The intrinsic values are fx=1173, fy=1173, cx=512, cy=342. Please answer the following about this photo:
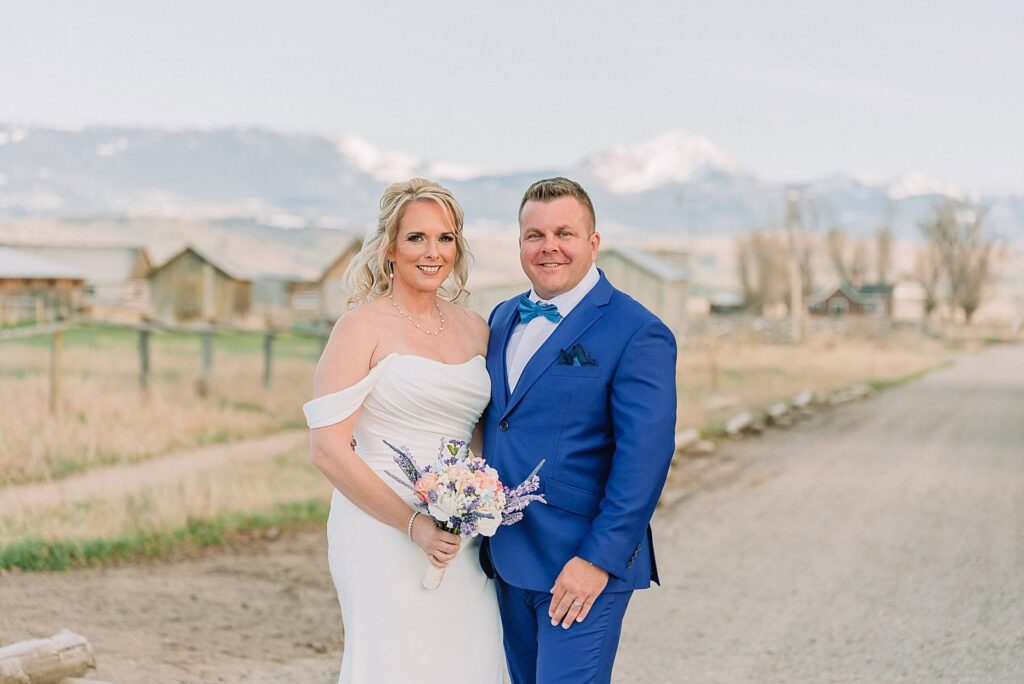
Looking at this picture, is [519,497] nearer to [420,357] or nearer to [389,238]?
[420,357]

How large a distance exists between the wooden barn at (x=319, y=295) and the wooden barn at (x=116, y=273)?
6695 millimetres

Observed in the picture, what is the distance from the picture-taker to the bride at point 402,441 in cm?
390

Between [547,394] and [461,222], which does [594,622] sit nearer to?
[547,394]

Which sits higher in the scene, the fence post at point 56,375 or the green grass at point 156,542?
the fence post at point 56,375

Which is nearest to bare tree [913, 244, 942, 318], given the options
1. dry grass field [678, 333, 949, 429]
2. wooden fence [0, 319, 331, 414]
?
dry grass field [678, 333, 949, 429]

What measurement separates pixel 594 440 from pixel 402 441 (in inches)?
28.1

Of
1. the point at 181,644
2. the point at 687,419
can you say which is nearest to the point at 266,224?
the point at 687,419

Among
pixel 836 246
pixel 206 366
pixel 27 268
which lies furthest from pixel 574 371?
pixel 836 246

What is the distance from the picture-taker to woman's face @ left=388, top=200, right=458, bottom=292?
3.99m

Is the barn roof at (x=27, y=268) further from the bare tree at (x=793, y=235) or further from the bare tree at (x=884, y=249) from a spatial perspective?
the bare tree at (x=884, y=249)

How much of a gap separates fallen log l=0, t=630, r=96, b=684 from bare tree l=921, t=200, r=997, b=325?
280 ft

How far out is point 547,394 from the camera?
3.66 m

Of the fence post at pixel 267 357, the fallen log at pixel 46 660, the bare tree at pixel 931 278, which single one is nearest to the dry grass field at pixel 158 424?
the fence post at pixel 267 357

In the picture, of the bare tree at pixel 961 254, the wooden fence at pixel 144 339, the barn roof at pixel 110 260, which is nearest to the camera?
the wooden fence at pixel 144 339
